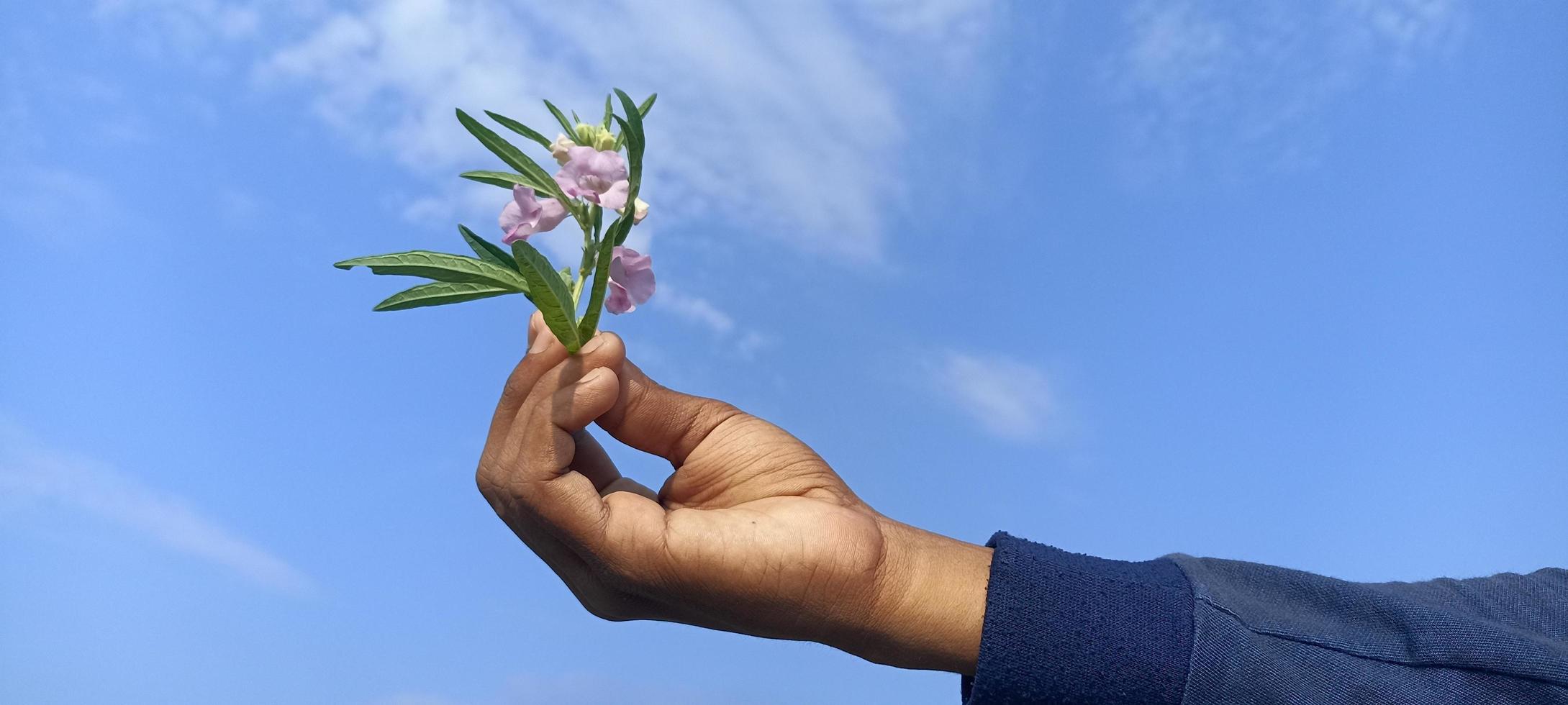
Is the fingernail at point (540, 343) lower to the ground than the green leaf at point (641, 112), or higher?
lower

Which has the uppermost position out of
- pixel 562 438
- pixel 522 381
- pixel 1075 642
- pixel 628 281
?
pixel 628 281

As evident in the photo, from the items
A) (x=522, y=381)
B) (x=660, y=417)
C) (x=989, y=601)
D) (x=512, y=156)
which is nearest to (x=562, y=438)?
(x=522, y=381)

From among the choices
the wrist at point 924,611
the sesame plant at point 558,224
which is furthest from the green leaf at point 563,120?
the wrist at point 924,611

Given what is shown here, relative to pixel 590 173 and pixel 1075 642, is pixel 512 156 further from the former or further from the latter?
pixel 1075 642

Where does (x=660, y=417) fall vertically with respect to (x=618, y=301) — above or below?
below

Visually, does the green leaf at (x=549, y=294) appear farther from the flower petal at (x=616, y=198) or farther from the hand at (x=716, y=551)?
the flower petal at (x=616, y=198)

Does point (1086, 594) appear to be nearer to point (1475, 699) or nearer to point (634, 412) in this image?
point (1475, 699)

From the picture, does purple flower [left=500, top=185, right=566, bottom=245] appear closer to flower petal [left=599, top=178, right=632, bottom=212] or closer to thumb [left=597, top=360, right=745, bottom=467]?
flower petal [left=599, top=178, right=632, bottom=212]
